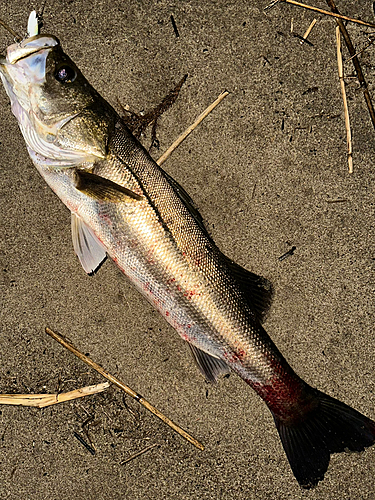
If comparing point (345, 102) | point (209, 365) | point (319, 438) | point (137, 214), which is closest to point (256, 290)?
point (209, 365)

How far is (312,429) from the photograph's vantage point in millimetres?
2742

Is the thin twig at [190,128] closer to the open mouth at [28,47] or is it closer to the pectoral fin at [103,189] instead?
the pectoral fin at [103,189]

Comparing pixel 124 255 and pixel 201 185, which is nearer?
pixel 124 255

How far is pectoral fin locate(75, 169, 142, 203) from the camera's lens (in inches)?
96.5

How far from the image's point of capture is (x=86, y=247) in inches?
111

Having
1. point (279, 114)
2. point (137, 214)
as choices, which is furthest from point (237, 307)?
point (279, 114)

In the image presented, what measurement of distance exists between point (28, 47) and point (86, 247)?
1.30 meters

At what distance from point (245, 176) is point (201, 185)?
1.13 feet

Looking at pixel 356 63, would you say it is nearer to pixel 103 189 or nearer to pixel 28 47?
pixel 103 189

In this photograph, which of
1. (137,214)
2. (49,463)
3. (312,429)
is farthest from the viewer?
(49,463)

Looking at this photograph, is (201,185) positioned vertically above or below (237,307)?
above

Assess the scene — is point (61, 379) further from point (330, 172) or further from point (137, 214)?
point (330, 172)

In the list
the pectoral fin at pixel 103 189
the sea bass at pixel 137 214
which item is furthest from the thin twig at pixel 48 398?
the pectoral fin at pixel 103 189

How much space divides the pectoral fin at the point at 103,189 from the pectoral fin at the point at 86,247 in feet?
0.98
